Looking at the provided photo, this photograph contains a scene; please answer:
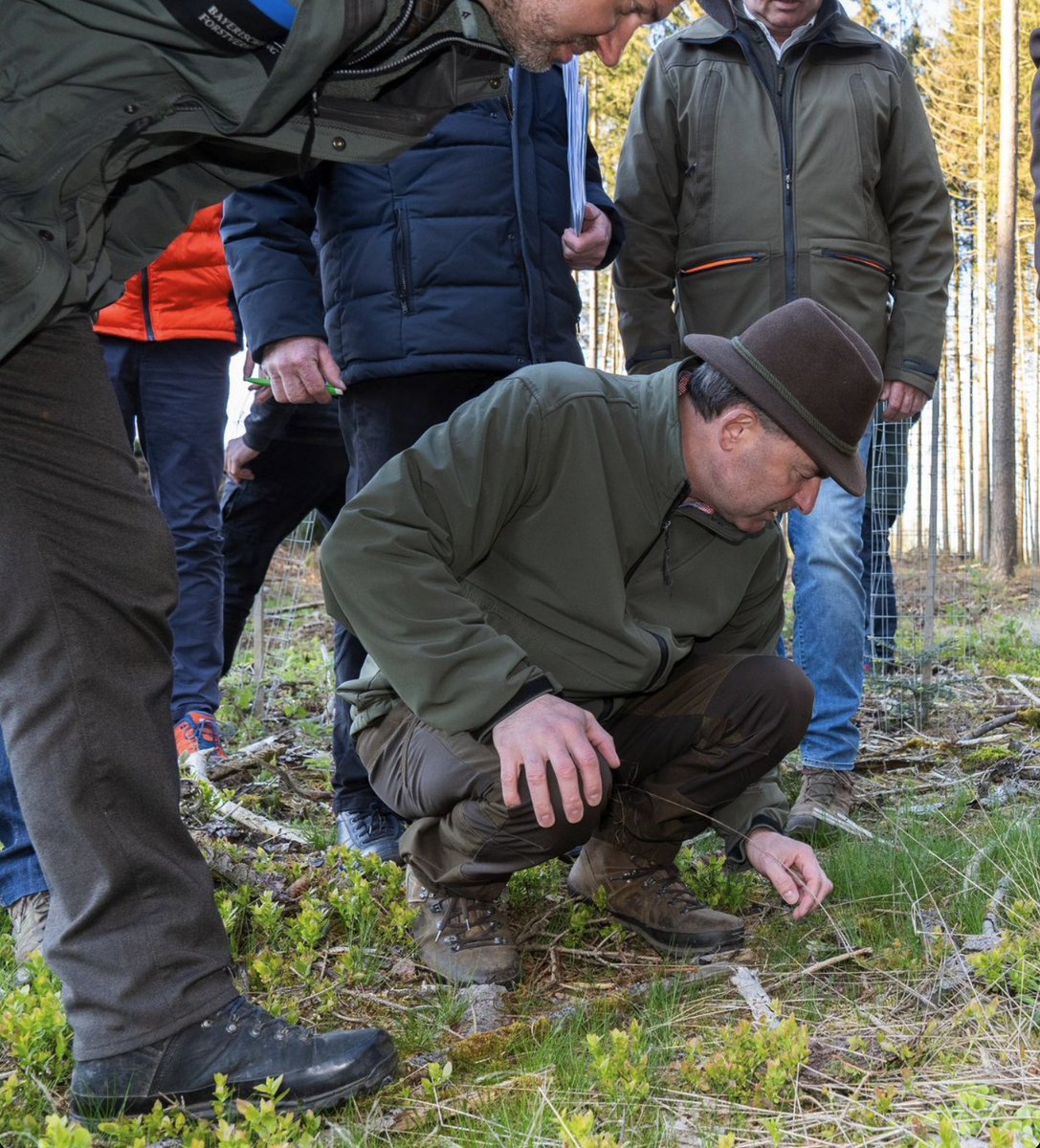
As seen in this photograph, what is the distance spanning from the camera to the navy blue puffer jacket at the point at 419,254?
122 inches

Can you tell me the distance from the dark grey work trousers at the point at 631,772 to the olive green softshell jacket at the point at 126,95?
1247mm

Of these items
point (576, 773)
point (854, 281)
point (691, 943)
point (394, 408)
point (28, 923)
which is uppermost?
point (854, 281)

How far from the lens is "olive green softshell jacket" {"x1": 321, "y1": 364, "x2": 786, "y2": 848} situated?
7.89ft

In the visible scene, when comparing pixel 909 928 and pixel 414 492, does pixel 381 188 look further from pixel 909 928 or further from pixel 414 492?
pixel 909 928

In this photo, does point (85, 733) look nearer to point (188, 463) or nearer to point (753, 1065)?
point (753, 1065)

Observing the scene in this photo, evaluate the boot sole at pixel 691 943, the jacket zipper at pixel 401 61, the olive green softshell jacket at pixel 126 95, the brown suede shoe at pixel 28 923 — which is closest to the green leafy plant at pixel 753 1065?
the boot sole at pixel 691 943

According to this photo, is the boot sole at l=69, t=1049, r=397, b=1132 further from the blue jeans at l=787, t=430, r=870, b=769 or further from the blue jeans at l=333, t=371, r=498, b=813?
the blue jeans at l=787, t=430, r=870, b=769

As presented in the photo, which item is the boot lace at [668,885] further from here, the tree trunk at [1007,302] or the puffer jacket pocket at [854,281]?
the tree trunk at [1007,302]

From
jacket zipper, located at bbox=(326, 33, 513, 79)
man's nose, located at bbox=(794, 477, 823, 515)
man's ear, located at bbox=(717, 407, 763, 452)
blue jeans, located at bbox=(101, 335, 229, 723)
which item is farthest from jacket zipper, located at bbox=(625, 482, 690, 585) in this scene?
blue jeans, located at bbox=(101, 335, 229, 723)

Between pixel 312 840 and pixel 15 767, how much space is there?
1717mm

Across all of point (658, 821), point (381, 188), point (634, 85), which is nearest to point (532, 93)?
point (381, 188)

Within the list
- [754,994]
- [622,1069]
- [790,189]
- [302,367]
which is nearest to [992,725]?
[790,189]

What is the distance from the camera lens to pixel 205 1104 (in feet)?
6.16

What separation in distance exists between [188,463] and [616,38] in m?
2.59
